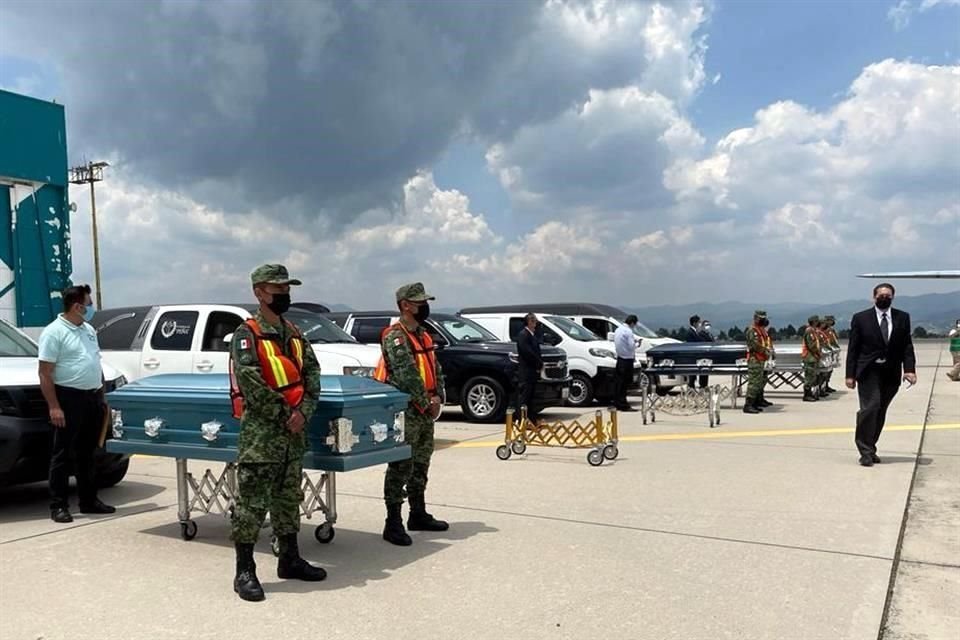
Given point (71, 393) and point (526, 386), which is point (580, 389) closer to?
point (526, 386)

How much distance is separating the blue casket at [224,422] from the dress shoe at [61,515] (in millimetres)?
890

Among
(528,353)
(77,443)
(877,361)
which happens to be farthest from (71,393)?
(877,361)

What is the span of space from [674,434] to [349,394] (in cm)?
736

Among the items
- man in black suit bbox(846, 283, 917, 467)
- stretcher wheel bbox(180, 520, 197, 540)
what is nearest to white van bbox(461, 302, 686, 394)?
man in black suit bbox(846, 283, 917, 467)

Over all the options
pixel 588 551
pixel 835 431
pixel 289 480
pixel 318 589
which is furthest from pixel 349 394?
pixel 835 431

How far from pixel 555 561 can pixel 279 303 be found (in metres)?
2.41

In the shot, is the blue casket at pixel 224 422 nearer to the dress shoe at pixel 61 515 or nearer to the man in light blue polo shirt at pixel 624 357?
the dress shoe at pixel 61 515

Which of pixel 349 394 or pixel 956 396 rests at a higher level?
pixel 349 394

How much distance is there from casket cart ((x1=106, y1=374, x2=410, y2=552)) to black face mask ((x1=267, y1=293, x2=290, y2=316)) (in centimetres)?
66

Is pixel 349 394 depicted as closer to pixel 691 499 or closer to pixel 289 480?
pixel 289 480

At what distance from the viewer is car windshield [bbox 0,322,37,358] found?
783 centimetres

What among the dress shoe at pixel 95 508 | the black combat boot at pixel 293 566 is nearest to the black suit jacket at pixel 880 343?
the black combat boot at pixel 293 566

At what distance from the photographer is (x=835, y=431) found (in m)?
11.6

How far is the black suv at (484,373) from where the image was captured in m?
12.8
